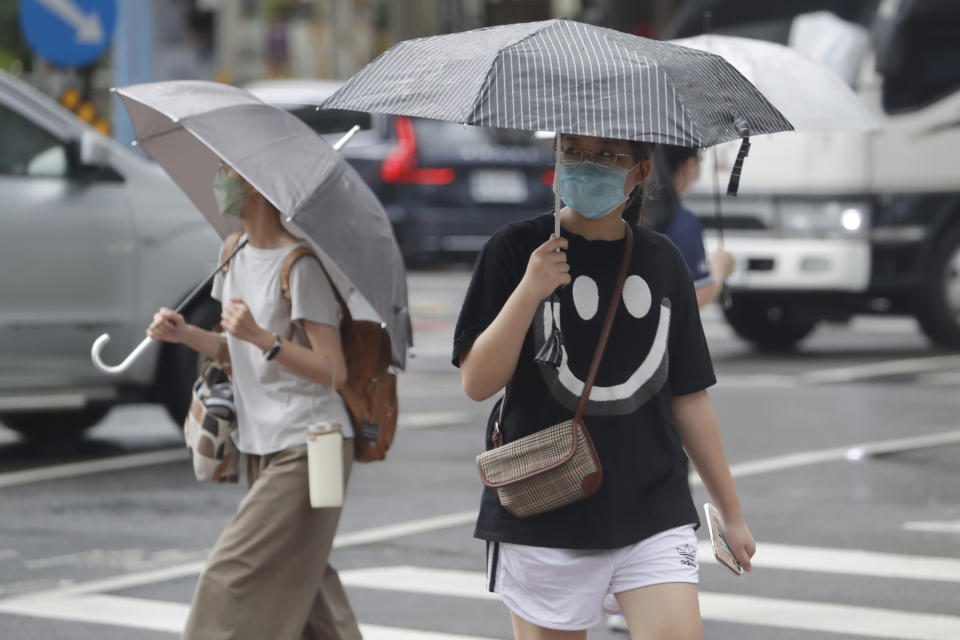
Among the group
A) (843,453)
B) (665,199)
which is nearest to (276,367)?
(665,199)

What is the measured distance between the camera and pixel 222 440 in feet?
16.3

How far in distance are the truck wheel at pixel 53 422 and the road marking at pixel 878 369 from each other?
5.12m

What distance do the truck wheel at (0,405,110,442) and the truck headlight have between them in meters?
5.76

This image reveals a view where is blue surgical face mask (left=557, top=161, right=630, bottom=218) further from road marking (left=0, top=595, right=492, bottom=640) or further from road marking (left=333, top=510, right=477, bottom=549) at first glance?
road marking (left=333, top=510, right=477, bottom=549)

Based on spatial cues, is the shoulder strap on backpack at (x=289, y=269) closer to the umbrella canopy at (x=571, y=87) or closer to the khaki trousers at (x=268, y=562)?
the khaki trousers at (x=268, y=562)

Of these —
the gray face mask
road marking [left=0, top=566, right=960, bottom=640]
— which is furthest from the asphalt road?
the gray face mask

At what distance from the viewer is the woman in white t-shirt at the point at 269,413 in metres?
4.76

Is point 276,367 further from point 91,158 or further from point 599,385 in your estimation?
point 91,158

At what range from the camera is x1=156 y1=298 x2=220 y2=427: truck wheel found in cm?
972

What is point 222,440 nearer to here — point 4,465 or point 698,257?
point 698,257

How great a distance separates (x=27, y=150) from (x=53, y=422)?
5.87ft

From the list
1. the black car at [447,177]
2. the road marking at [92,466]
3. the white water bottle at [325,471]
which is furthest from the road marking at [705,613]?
the black car at [447,177]

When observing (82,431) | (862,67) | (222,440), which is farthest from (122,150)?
(862,67)

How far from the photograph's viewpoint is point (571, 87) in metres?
3.67
